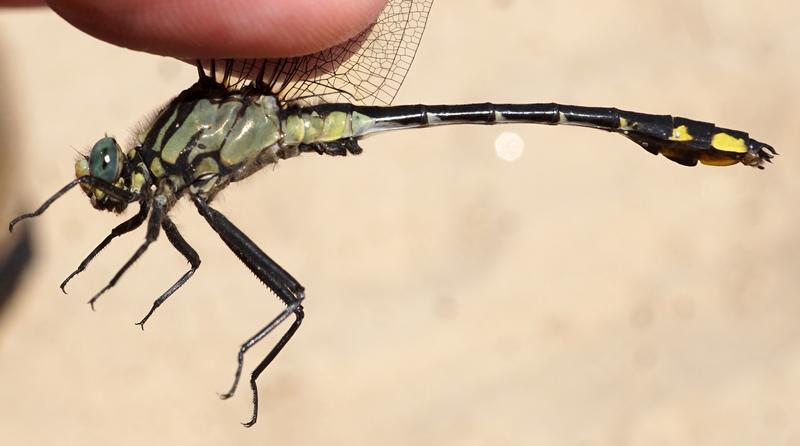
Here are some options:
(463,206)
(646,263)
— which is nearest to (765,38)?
(646,263)

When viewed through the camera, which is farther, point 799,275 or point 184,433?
point 799,275

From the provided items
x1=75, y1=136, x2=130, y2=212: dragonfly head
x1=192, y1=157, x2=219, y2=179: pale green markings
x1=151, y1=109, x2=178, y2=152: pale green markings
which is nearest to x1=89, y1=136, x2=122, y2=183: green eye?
x1=75, y1=136, x2=130, y2=212: dragonfly head

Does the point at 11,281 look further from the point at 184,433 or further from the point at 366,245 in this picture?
the point at 366,245

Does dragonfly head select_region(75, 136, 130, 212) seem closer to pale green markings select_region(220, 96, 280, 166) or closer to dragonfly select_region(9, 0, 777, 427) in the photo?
dragonfly select_region(9, 0, 777, 427)

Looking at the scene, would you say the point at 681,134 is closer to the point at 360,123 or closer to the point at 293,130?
the point at 360,123

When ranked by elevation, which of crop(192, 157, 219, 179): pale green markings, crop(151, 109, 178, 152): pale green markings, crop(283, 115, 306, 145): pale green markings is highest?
crop(283, 115, 306, 145): pale green markings

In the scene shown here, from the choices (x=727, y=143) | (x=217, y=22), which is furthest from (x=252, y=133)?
(x=727, y=143)

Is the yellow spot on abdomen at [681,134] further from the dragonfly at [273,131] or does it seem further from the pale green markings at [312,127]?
the pale green markings at [312,127]
